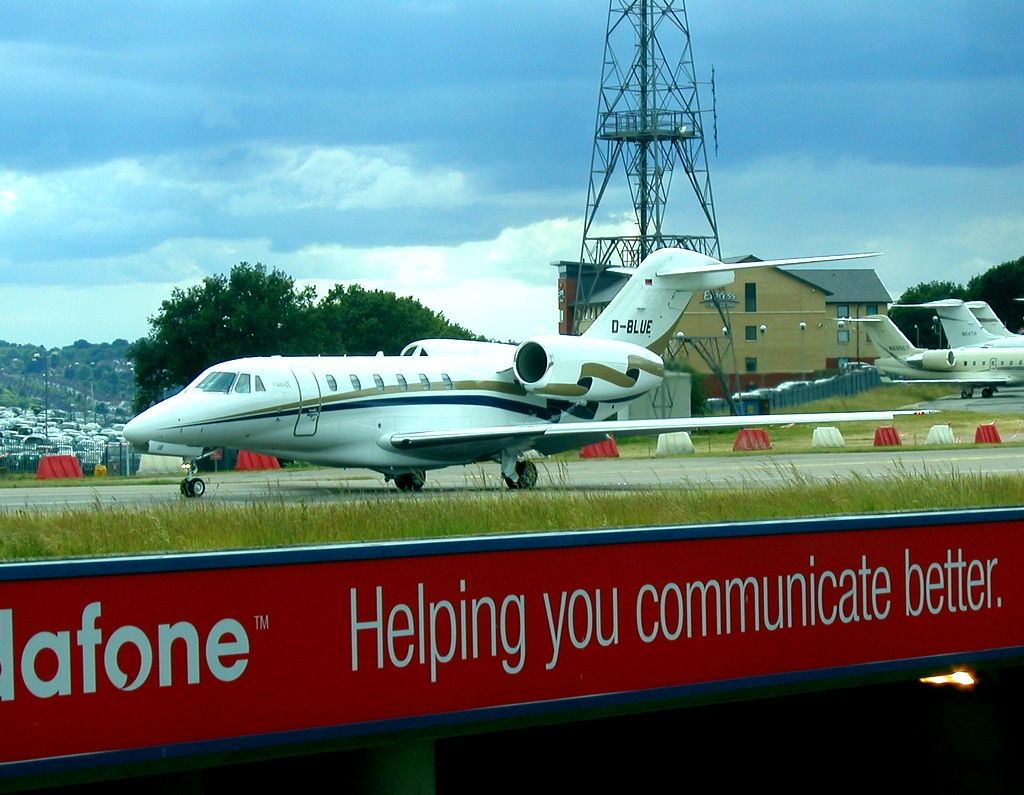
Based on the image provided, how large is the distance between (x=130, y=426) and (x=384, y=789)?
1648 centimetres

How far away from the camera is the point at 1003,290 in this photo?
132ft

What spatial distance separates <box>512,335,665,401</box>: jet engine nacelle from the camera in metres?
29.1

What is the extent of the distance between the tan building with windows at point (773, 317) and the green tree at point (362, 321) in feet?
23.7

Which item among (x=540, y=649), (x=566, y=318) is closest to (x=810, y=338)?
(x=566, y=318)

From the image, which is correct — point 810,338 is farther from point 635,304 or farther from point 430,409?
point 430,409

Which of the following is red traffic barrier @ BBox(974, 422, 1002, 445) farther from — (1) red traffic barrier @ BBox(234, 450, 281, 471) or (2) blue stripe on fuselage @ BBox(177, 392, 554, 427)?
(1) red traffic barrier @ BBox(234, 450, 281, 471)

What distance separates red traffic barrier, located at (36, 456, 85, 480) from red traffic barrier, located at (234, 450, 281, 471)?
4805 millimetres

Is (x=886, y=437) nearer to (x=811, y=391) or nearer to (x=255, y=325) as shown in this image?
(x=811, y=391)

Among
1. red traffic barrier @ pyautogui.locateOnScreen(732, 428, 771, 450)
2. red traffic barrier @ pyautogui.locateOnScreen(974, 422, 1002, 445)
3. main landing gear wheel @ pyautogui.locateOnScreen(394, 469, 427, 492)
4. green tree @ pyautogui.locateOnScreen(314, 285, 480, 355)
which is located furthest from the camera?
green tree @ pyautogui.locateOnScreen(314, 285, 480, 355)

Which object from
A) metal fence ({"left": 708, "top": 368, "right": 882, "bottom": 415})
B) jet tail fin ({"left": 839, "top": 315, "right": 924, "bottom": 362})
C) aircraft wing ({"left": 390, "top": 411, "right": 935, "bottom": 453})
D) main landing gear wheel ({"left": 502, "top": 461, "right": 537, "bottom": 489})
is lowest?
main landing gear wheel ({"left": 502, "top": 461, "right": 537, "bottom": 489})

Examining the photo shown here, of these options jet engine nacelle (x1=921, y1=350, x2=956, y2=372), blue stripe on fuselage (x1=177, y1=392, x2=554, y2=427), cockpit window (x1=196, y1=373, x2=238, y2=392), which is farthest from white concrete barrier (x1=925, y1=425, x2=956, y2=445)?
jet engine nacelle (x1=921, y1=350, x2=956, y2=372)

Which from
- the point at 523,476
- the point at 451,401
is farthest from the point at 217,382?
the point at 523,476

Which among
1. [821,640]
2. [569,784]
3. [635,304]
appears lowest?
[569,784]

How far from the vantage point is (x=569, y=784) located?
11.1 m
